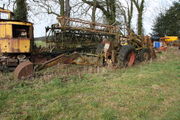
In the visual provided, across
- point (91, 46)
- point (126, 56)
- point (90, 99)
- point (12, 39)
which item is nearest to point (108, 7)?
point (91, 46)

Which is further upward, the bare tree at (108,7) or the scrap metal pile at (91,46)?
the bare tree at (108,7)

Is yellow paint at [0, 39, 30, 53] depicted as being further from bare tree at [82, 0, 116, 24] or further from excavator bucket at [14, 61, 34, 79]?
bare tree at [82, 0, 116, 24]

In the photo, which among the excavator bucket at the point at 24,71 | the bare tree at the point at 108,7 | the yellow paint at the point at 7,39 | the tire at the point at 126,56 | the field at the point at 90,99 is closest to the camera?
the field at the point at 90,99

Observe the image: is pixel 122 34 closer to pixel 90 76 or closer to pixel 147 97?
pixel 90 76

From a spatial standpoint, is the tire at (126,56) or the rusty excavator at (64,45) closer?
the rusty excavator at (64,45)

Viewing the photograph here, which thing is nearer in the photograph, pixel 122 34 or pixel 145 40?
pixel 122 34

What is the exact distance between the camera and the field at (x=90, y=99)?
397 cm

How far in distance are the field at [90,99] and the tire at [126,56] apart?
257 cm

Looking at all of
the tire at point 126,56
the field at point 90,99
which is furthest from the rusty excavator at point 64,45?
the field at point 90,99

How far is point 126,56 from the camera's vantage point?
9.80 m

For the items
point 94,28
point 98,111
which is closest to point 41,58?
point 94,28

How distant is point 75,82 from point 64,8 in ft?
44.4

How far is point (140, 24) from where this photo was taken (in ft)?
84.4

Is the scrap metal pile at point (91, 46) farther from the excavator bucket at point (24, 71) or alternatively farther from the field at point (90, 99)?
the field at point (90, 99)
